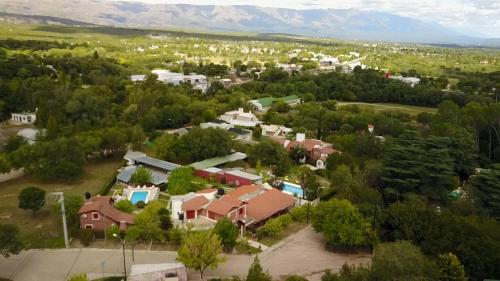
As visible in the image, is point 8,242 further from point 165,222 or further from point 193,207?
point 193,207

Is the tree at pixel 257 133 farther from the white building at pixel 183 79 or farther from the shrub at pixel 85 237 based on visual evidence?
the shrub at pixel 85 237

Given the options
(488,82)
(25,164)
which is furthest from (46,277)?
(488,82)

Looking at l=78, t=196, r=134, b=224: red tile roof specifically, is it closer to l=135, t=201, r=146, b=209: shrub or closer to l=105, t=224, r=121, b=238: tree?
l=105, t=224, r=121, b=238: tree

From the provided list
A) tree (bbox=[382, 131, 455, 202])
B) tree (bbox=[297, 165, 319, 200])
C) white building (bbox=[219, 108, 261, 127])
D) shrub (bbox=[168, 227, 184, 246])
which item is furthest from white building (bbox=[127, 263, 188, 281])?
white building (bbox=[219, 108, 261, 127])

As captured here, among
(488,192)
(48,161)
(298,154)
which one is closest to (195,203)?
(48,161)

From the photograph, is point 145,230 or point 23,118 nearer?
point 145,230
